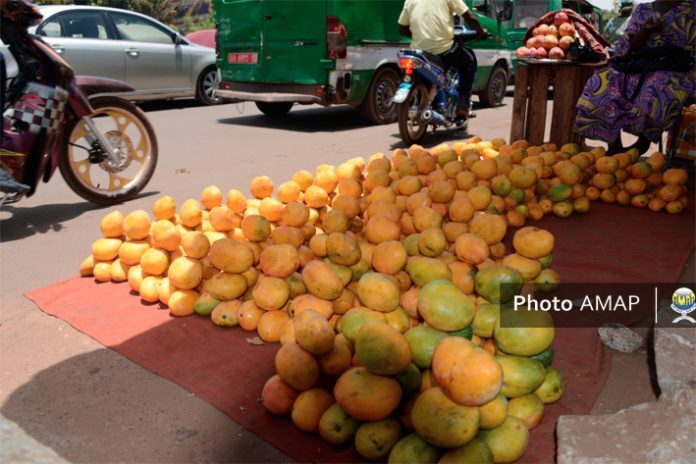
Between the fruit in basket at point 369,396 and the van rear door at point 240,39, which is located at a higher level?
the van rear door at point 240,39

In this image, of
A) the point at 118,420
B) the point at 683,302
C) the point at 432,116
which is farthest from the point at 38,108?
the point at 432,116

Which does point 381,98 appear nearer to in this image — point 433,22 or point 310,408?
point 433,22

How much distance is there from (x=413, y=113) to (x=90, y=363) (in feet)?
19.4

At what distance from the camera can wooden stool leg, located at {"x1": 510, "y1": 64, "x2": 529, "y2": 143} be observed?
6148 mm

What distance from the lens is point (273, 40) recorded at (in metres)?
8.84

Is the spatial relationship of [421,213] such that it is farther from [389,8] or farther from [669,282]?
[389,8]

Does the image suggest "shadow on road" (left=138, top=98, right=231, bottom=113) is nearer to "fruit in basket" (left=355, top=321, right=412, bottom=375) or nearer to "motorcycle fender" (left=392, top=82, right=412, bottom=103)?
"motorcycle fender" (left=392, top=82, right=412, bottom=103)

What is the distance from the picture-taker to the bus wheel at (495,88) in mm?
11977

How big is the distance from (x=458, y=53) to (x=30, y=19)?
5.16 m

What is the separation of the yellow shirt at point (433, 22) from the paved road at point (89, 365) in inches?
67.6

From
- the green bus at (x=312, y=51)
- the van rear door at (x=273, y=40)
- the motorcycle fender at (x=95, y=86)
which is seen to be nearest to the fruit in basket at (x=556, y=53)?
the green bus at (x=312, y=51)

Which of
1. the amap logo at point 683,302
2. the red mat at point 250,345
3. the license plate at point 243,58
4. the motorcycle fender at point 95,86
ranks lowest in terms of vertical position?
the red mat at point 250,345

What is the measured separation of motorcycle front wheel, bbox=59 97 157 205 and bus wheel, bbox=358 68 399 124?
4.72 m

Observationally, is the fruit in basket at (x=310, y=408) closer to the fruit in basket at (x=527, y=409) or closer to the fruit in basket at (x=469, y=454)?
the fruit in basket at (x=469, y=454)
